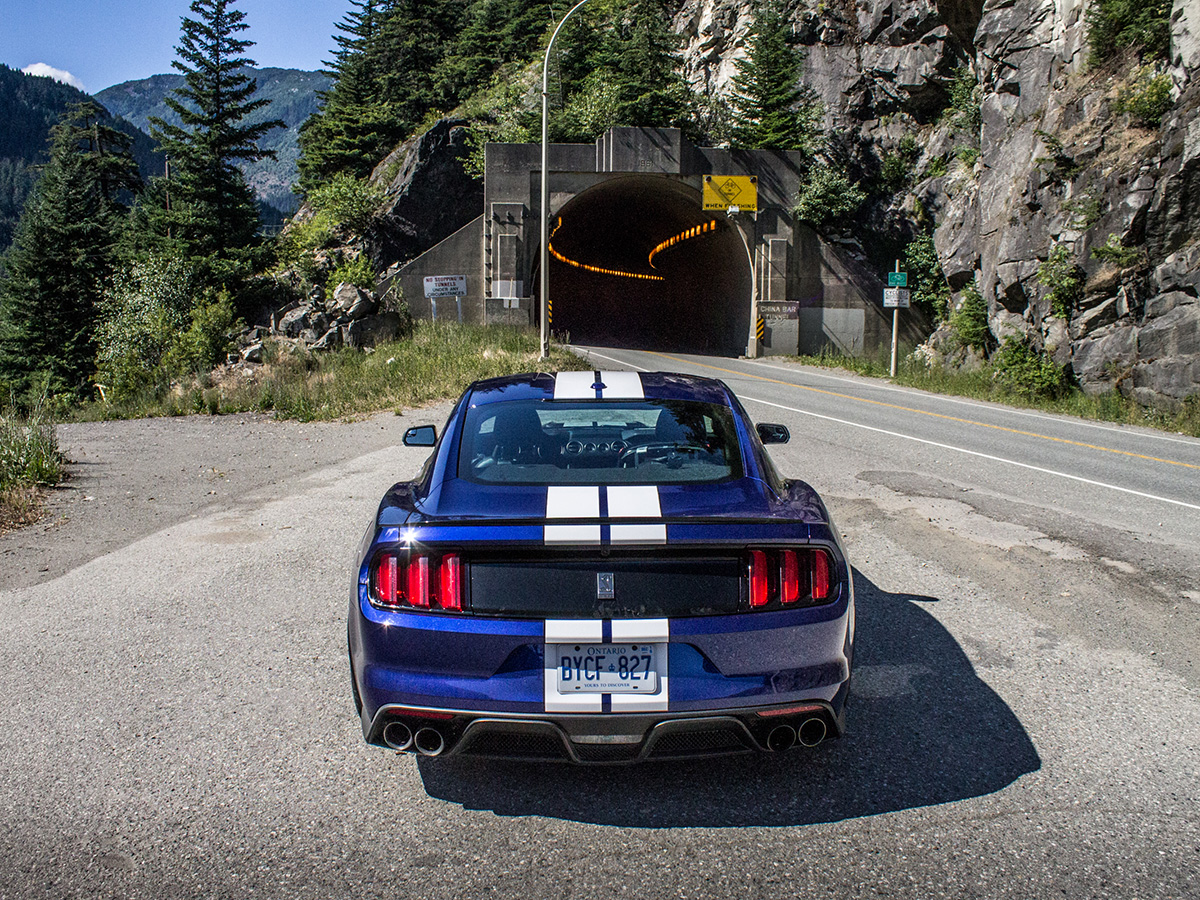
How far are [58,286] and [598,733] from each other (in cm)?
5466

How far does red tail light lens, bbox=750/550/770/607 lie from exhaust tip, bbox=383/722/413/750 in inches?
50.2

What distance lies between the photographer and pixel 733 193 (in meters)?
36.7

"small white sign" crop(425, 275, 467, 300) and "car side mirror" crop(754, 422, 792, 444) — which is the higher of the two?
"small white sign" crop(425, 275, 467, 300)

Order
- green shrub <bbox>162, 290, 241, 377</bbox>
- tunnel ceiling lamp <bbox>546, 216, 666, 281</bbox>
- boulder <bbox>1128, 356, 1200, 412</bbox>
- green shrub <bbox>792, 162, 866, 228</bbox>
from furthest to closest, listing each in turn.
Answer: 1. tunnel ceiling lamp <bbox>546, 216, 666, 281</bbox>
2. green shrub <bbox>792, 162, 866, 228</bbox>
3. green shrub <bbox>162, 290, 241, 377</bbox>
4. boulder <bbox>1128, 356, 1200, 412</bbox>

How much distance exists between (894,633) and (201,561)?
16.0 ft

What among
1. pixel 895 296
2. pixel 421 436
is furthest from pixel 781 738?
pixel 895 296

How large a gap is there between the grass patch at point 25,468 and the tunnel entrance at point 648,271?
28.9m

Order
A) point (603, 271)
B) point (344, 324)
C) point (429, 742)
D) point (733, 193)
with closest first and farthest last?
point (429, 742), point (344, 324), point (733, 193), point (603, 271)

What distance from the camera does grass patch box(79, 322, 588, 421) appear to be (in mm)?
16641

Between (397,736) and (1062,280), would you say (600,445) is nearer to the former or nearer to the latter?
(397,736)

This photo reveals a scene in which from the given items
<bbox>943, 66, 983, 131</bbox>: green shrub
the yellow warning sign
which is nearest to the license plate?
<bbox>943, 66, 983, 131</bbox>: green shrub

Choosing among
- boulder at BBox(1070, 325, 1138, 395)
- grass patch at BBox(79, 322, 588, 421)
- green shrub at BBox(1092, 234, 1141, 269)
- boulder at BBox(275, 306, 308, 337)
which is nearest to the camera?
grass patch at BBox(79, 322, 588, 421)

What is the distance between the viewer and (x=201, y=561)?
6492 millimetres

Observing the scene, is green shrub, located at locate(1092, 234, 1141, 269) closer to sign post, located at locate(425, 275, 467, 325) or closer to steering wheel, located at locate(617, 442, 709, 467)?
sign post, located at locate(425, 275, 467, 325)
